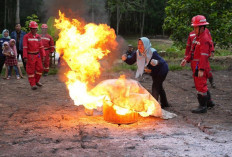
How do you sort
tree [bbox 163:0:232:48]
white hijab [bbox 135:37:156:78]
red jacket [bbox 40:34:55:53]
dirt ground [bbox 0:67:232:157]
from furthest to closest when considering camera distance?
tree [bbox 163:0:232:48] → red jacket [bbox 40:34:55:53] → white hijab [bbox 135:37:156:78] → dirt ground [bbox 0:67:232:157]

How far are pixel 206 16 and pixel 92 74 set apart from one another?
32.1ft

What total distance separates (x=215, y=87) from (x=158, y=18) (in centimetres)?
3755

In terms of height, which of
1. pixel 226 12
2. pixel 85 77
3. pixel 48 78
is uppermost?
pixel 226 12

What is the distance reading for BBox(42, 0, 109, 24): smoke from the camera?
7082 millimetres

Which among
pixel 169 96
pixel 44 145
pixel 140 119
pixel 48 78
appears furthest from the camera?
pixel 48 78

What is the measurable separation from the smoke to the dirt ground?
2.40m

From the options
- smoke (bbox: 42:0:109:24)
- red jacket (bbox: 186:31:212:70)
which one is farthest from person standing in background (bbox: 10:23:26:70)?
red jacket (bbox: 186:31:212:70)

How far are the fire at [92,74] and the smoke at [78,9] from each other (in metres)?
0.54

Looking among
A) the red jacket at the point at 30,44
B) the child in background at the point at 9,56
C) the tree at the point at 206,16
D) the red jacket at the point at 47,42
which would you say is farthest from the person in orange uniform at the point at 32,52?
the tree at the point at 206,16

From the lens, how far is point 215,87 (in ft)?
32.9


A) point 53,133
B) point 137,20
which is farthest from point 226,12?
point 137,20

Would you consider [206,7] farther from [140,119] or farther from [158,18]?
[158,18]

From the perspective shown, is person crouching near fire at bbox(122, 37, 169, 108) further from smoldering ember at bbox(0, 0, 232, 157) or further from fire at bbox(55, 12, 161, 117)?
fire at bbox(55, 12, 161, 117)

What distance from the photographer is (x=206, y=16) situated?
557 inches
